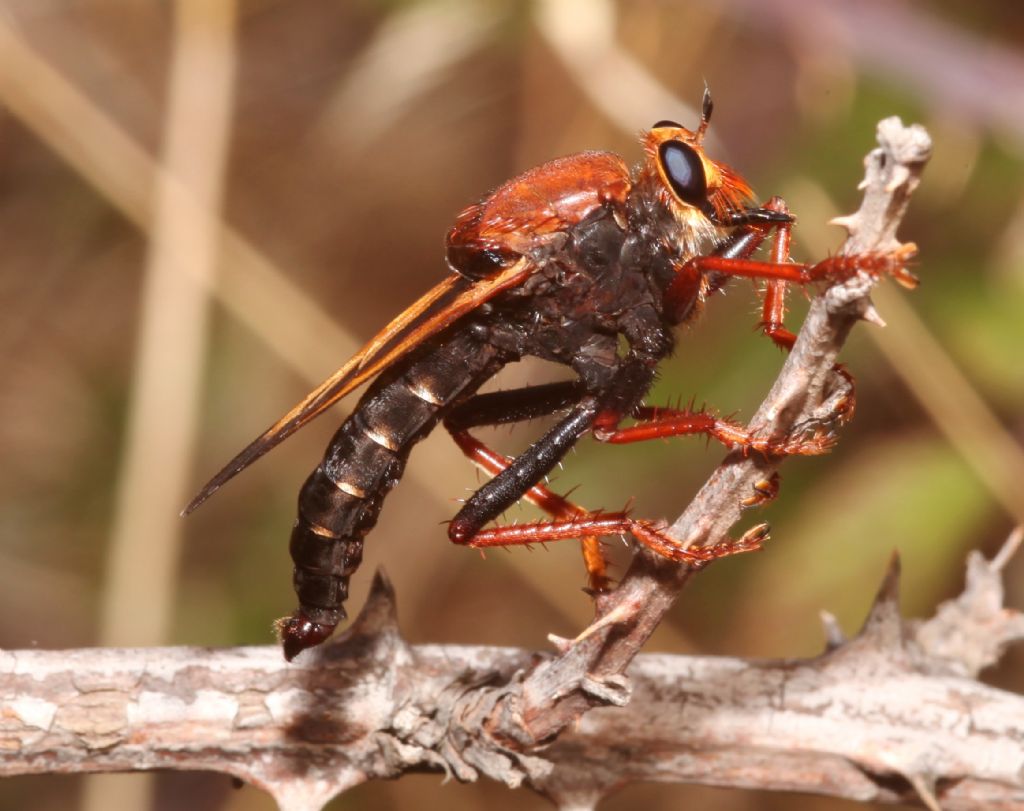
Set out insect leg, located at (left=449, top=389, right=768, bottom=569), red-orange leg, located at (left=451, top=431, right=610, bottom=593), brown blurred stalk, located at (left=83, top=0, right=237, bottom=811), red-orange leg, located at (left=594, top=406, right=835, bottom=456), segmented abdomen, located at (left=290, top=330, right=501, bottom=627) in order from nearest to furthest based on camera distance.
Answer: red-orange leg, located at (left=594, top=406, right=835, bottom=456), insect leg, located at (left=449, top=389, right=768, bottom=569), red-orange leg, located at (left=451, top=431, right=610, bottom=593), segmented abdomen, located at (left=290, top=330, right=501, bottom=627), brown blurred stalk, located at (left=83, top=0, right=237, bottom=811)

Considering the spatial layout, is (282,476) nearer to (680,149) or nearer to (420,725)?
(680,149)

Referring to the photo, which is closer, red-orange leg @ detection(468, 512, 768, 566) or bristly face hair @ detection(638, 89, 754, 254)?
red-orange leg @ detection(468, 512, 768, 566)

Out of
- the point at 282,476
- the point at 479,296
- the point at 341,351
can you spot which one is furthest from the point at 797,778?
the point at 282,476

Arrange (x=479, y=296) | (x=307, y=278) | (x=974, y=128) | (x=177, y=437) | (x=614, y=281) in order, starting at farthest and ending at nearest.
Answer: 1. (x=307, y=278)
2. (x=177, y=437)
3. (x=974, y=128)
4. (x=614, y=281)
5. (x=479, y=296)

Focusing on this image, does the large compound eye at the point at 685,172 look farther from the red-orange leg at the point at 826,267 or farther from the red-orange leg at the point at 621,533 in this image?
the red-orange leg at the point at 621,533

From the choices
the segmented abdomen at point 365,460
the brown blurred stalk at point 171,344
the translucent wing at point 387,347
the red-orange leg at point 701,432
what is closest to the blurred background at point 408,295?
the brown blurred stalk at point 171,344

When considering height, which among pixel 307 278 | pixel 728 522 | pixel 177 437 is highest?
pixel 307 278

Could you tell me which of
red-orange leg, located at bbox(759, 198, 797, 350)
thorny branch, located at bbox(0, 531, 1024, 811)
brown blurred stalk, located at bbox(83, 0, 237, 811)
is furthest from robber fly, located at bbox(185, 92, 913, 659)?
brown blurred stalk, located at bbox(83, 0, 237, 811)

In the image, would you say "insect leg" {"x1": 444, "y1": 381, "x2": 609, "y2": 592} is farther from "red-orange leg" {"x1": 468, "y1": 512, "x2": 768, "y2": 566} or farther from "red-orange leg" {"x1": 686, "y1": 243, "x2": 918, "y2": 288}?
"red-orange leg" {"x1": 686, "y1": 243, "x2": 918, "y2": 288}
